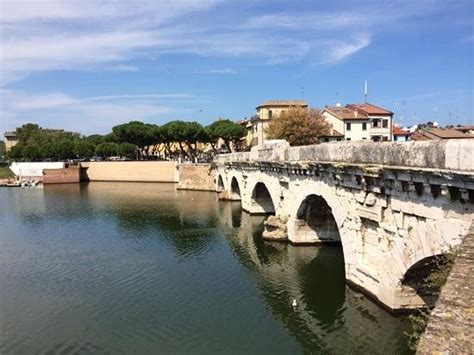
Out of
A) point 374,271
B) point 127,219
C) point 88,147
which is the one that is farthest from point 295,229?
point 88,147

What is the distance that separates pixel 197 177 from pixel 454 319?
61181 mm

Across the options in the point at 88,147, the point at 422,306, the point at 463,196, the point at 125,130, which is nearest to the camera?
the point at 463,196

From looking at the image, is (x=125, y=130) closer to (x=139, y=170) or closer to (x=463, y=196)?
(x=139, y=170)

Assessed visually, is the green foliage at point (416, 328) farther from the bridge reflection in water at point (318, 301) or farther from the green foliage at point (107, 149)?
the green foliage at point (107, 149)

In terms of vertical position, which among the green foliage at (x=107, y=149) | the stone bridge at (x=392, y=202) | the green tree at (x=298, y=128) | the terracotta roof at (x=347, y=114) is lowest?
the stone bridge at (x=392, y=202)

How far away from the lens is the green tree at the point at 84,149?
99.2 m

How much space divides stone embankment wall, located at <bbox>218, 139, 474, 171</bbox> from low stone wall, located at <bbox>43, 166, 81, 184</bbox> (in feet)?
216

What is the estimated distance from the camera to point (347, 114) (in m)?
62.4

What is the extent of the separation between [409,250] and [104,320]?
34.9 ft

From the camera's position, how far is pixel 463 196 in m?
10.7

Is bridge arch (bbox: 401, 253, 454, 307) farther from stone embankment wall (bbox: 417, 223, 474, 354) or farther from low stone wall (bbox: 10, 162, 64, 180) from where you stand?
low stone wall (bbox: 10, 162, 64, 180)

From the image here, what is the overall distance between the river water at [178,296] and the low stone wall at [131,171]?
4051 cm

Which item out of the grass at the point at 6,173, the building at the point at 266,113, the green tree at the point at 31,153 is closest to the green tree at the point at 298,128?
the building at the point at 266,113

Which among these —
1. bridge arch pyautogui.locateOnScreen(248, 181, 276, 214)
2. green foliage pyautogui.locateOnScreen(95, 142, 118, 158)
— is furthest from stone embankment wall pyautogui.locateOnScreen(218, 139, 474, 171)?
green foliage pyautogui.locateOnScreen(95, 142, 118, 158)
